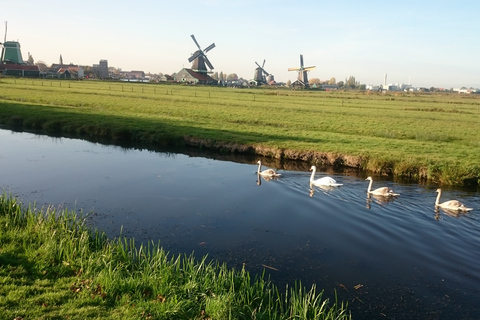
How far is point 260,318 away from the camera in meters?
7.93

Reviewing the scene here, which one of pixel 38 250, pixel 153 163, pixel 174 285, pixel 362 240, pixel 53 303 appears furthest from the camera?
pixel 153 163

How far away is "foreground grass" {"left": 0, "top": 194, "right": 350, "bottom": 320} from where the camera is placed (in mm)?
7703

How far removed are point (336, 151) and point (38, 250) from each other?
20.2m

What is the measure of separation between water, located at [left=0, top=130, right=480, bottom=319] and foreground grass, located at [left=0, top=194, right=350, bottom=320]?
2.05m

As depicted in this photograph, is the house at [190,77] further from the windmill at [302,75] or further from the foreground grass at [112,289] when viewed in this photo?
the foreground grass at [112,289]

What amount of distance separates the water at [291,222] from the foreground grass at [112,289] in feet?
6.72

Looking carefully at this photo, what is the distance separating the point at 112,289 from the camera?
8.35m

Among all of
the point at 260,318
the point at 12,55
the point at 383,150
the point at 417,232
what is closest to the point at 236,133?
the point at 383,150

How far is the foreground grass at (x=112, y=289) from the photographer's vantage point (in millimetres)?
7703

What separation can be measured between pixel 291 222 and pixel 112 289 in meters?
8.45

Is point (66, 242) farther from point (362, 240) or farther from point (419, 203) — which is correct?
point (419, 203)

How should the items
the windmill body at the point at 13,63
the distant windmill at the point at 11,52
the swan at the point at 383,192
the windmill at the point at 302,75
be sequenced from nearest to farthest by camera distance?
1. the swan at the point at 383,192
2. the windmill body at the point at 13,63
3. the distant windmill at the point at 11,52
4. the windmill at the point at 302,75

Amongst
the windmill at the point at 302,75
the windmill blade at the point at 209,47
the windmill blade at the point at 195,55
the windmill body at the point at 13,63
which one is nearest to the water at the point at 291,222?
the windmill body at the point at 13,63

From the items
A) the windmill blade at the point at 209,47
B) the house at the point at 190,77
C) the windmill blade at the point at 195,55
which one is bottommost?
the house at the point at 190,77
